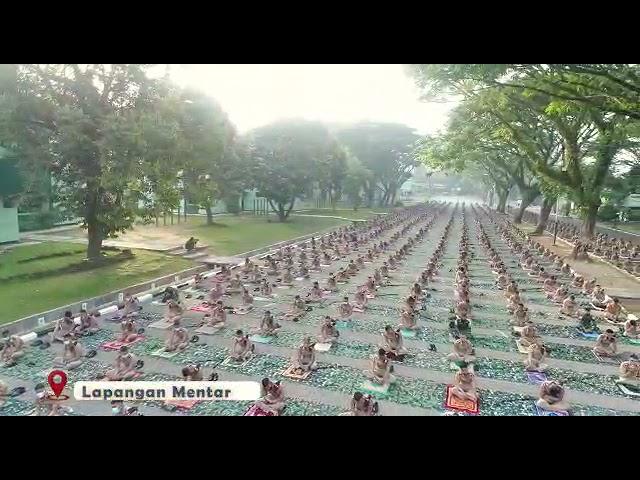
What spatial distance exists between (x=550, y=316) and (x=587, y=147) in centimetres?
1108

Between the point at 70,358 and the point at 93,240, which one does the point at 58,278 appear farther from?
the point at 70,358

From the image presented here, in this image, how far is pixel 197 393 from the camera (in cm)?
625

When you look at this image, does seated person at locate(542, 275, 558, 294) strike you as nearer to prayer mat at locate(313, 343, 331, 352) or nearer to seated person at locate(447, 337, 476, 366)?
seated person at locate(447, 337, 476, 366)

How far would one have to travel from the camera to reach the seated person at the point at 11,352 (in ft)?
24.8

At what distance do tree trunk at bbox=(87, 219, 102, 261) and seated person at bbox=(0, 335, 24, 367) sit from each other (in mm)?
5800

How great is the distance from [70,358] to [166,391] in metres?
2.36

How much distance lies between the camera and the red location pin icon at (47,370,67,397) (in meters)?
6.29

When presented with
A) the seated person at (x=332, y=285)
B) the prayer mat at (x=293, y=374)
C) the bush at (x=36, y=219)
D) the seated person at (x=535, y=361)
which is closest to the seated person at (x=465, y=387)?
the seated person at (x=535, y=361)

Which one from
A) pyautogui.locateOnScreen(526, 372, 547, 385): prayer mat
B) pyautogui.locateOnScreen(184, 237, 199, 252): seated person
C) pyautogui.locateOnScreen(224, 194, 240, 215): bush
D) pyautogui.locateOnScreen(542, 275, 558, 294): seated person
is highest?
pyautogui.locateOnScreen(224, 194, 240, 215): bush

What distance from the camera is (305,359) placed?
746 cm

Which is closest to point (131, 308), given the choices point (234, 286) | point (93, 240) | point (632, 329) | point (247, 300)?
point (247, 300)

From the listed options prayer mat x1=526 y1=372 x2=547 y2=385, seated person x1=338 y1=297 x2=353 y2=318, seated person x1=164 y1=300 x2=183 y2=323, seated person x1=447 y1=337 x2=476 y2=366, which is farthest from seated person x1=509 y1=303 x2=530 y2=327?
seated person x1=164 y1=300 x2=183 y2=323

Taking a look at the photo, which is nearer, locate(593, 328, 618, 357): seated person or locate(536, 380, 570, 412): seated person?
locate(536, 380, 570, 412): seated person

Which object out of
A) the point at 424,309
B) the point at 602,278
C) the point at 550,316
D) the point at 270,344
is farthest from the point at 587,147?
the point at 270,344
